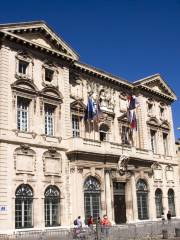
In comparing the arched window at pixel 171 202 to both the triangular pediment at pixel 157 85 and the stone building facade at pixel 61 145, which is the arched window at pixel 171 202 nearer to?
the stone building facade at pixel 61 145

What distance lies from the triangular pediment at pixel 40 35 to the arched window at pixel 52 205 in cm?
1085

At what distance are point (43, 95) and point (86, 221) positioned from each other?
9.86 metres

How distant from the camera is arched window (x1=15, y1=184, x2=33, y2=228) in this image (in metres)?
26.5

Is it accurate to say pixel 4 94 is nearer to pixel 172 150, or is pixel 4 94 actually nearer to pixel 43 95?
pixel 43 95

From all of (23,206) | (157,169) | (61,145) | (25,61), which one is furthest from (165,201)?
(25,61)

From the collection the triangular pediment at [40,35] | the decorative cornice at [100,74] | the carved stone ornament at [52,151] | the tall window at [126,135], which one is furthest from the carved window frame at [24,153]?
the tall window at [126,135]

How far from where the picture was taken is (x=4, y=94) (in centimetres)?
2744

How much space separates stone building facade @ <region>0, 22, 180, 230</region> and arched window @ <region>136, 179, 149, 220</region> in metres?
0.09

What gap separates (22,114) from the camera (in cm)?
2883

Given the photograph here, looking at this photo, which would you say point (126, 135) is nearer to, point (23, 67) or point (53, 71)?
point (53, 71)

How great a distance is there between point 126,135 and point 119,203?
7.41 m

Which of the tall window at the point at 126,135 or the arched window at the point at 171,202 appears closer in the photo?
the tall window at the point at 126,135

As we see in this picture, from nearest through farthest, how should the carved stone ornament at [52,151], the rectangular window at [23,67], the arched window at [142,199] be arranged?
the carved stone ornament at [52,151], the rectangular window at [23,67], the arched window at [142,199]

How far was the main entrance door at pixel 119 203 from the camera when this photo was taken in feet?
107
